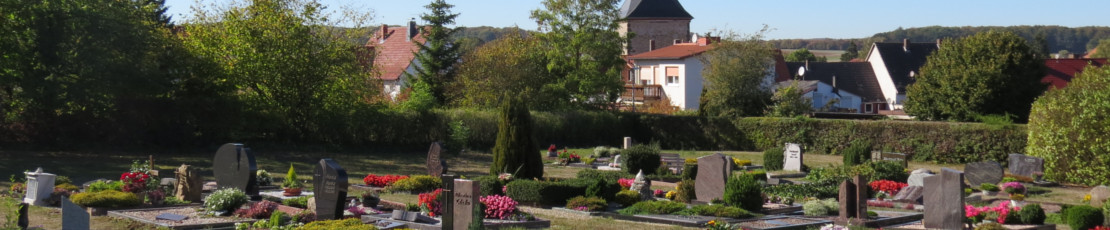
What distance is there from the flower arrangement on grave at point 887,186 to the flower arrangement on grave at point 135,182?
1432 cm

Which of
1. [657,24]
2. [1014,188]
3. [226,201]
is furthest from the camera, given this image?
[657,24]

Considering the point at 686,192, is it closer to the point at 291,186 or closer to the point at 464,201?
the point at 464,201

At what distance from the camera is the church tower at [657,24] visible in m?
84.7

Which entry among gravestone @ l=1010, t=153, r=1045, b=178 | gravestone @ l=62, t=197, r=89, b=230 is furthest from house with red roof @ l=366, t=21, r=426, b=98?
gravestone @ l=62, t=197, r=89, b=230

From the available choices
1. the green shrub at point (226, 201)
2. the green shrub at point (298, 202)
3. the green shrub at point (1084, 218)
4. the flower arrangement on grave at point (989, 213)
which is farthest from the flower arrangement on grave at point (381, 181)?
the green shrub at point (1084, 218)

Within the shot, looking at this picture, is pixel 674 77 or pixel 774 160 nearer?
pixel 774 160

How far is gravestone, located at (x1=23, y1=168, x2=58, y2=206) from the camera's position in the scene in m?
19.0

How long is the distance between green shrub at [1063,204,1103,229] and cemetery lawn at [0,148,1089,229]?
581 cm

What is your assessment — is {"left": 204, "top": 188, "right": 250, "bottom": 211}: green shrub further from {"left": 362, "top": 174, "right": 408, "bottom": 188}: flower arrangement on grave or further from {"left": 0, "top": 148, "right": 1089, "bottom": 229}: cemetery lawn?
{"left": 362, "top": 174, "right": 408, "bottom": 188}: flower arrangement on grave

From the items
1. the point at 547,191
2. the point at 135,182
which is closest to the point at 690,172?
the point at 547,191

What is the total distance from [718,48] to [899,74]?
2838 cm

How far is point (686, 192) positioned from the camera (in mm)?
21078

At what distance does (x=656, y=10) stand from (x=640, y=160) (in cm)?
5756

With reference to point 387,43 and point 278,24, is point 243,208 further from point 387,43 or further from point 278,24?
point 387,43
